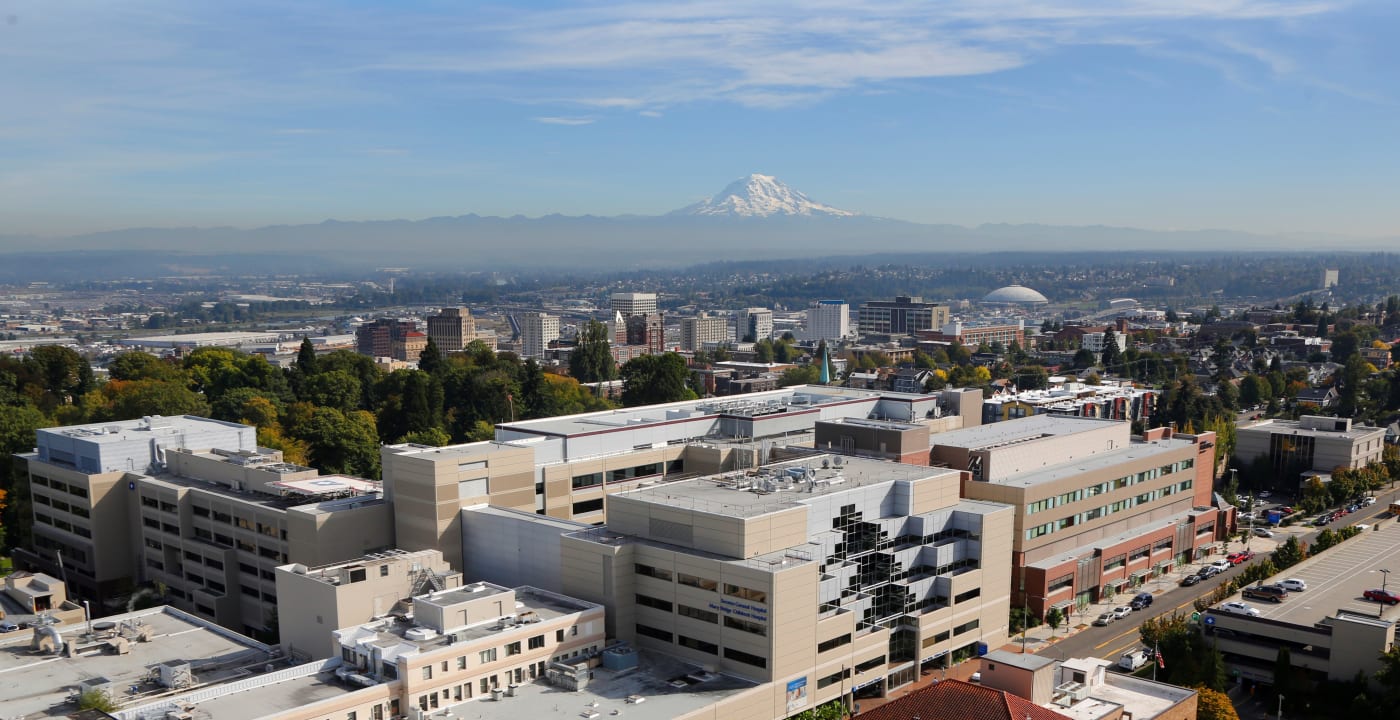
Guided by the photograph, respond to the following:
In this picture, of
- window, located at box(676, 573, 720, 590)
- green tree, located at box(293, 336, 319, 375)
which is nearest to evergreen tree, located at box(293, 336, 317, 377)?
green tree, located at box(293, 336, 319, 375)

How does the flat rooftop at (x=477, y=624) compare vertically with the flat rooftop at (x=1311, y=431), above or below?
above

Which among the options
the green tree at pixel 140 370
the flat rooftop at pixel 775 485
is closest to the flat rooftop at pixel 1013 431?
the flat rooftop at pixel 775 485

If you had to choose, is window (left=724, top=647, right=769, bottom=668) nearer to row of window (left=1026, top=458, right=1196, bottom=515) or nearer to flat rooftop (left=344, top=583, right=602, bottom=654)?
flat rooftop (left=344, top=583, right=602, bottom=654)

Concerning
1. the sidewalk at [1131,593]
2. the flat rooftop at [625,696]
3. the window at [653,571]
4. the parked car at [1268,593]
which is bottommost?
the sidewalk at [1131,593]

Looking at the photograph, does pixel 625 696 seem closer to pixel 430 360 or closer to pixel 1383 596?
pixel 1383 596

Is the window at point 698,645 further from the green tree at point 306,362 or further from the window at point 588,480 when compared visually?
the green tree at point 306,362

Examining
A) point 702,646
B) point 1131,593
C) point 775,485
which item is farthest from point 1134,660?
point 702,646
